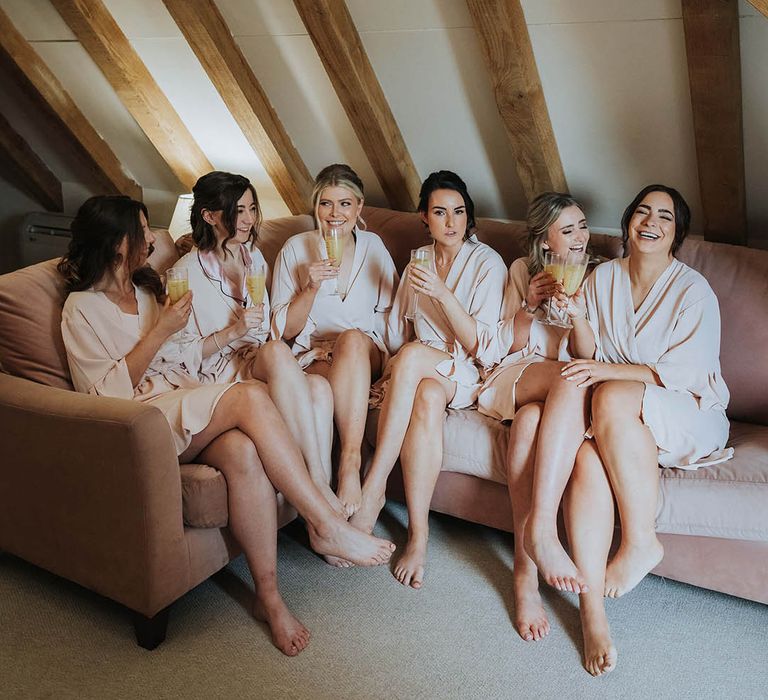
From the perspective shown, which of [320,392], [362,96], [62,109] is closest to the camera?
[320,392]

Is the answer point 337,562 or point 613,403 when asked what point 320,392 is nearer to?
point 337,562

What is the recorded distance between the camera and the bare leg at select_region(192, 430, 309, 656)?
7.59 ft

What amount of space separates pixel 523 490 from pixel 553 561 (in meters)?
0.24

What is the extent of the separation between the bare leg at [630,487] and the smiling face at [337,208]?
3.98ft

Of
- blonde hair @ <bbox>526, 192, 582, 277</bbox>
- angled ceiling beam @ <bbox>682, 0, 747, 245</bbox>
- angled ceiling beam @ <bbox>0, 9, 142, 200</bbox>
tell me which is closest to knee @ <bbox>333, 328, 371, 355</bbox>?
blonde hair @ <bbox>526, 192, 582, 277</bbox>

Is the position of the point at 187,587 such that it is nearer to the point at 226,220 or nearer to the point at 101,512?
the point at 101,512

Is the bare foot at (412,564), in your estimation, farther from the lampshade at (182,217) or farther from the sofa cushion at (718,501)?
the lampshade at (182,217)

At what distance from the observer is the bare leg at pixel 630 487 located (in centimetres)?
225

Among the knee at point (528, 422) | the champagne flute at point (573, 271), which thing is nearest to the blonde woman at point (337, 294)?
the knee at point (528, 422)

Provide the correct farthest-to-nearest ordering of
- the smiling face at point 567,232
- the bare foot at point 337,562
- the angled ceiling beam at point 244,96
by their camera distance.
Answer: the angled ceiling beam at point 244,96 → the smiling face at point 567,232 → the bare foot at point 337,562

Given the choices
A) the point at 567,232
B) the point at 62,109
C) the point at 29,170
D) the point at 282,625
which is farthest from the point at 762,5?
the point at 29,170

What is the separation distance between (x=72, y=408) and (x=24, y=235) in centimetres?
356

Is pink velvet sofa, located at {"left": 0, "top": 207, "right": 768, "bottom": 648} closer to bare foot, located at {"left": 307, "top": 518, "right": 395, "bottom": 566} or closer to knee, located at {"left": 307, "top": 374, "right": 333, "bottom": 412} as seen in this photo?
bare foot, located at {"left": 307, "top": 518, "right": 395, "bottom": 566}

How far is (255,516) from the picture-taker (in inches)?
91.7
